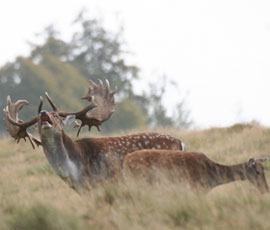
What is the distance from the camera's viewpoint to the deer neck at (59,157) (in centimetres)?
853

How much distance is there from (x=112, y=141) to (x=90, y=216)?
2.93 meters

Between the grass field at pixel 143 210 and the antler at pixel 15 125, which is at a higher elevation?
the antler at pixel 15 125

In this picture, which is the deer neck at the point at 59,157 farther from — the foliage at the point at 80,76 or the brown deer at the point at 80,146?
the foliage at the point at 80,76

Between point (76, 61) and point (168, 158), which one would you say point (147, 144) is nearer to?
point (168, 158)

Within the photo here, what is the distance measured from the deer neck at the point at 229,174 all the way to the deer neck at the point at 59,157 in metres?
2.23

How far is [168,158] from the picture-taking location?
24.8ft

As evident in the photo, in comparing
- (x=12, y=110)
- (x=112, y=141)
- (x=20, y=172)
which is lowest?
(x=20, y=172)

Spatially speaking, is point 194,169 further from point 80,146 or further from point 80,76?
point 80,76

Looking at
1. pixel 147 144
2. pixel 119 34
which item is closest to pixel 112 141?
pixel 147 144

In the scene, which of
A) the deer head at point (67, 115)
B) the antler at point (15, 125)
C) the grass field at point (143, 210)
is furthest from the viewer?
the antler at point (15, 125)

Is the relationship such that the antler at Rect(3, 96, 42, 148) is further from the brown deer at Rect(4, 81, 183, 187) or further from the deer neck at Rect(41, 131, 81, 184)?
the deer neck at Rect(41, 131, 81, 184)

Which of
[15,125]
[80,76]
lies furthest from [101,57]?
[15,125]

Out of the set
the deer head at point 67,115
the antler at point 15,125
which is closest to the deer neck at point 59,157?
the deer head at point 67,115

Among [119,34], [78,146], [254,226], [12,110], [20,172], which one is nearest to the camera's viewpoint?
[254,226]
